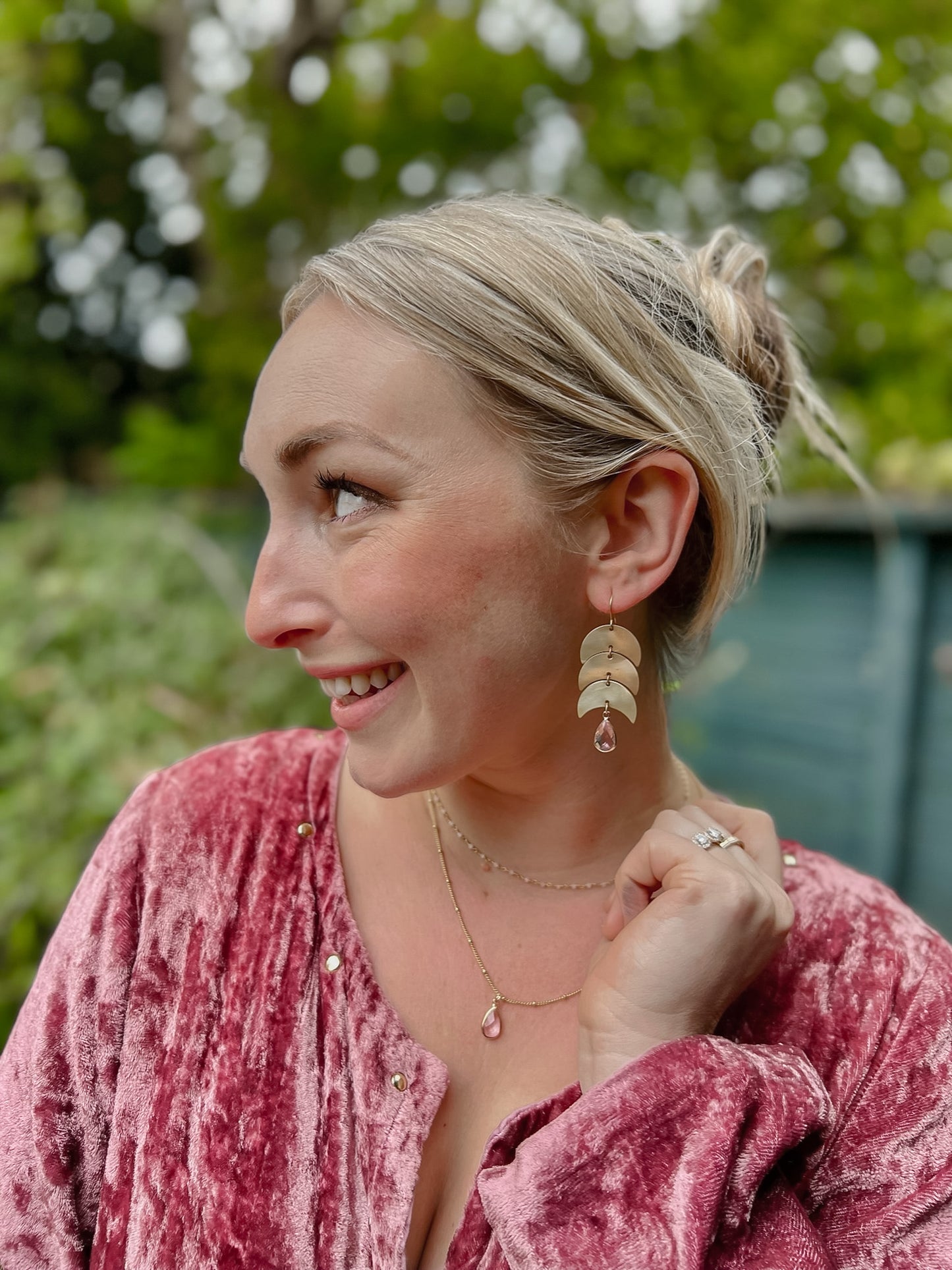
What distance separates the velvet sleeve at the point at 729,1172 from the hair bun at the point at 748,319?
88cm

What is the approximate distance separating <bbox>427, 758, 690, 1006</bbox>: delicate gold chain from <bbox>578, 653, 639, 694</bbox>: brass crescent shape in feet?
1.01

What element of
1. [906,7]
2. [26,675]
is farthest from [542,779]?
[906,7]

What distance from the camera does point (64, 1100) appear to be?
134cm

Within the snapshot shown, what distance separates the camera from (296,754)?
5.18 ft

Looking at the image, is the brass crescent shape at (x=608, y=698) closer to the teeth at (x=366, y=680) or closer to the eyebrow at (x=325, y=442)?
the teeth at (x=366, y=680)

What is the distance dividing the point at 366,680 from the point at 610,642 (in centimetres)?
31

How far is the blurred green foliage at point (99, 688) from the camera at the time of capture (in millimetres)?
2934

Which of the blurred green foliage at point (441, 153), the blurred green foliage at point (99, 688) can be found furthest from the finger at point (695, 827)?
the blurred green foliage at point (441, 153)

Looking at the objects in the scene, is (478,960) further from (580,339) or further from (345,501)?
(580,339)

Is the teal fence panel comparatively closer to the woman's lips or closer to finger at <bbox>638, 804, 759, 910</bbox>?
finger at <bbox>638, 804, 759, 910</bbox>

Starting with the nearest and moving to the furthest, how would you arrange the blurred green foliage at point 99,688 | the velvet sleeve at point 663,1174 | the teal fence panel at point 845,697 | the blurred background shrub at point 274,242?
the velvet sleeve at point 663,1174 → the blurred green foliage at point 99,688 → the blurred background shrub at point 274,242 → the teal fence panel at point 845,697

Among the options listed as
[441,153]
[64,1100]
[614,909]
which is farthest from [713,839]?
[441,153]

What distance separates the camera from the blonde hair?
1240 mm

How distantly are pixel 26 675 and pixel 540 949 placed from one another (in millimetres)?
2604
